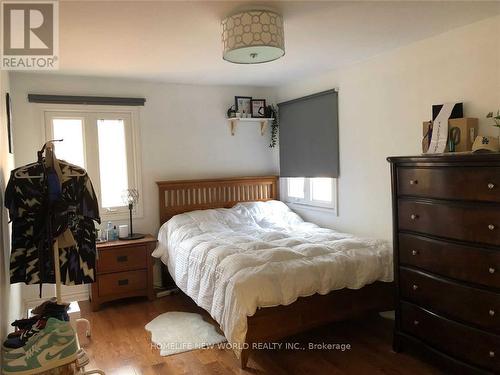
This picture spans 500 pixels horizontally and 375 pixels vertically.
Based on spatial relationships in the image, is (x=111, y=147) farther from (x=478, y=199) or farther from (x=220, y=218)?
(x=478, y=199)

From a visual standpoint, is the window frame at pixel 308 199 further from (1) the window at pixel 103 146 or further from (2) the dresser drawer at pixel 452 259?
(1) the window at pixel 103 146

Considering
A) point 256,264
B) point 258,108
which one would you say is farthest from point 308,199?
point 256,264

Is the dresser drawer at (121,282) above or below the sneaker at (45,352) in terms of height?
below

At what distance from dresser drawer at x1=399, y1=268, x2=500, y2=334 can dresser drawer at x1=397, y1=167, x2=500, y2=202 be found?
52 centimetres

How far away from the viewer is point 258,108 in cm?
488

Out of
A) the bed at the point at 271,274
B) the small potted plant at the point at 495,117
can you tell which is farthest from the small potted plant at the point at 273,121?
the small potted plant at the point at 495,117

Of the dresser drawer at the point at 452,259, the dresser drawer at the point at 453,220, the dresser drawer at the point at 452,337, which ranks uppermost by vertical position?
the dresser drawer at the point at 453,220

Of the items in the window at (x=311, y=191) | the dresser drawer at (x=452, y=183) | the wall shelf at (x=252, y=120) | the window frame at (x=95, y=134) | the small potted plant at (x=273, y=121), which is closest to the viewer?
the dresser drawer at (x=452, y=183)

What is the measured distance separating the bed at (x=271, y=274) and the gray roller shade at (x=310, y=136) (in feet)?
2.29

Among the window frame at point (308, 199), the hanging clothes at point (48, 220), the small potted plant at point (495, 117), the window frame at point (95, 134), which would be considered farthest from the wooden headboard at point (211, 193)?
the small potted plant at point (495, 117)

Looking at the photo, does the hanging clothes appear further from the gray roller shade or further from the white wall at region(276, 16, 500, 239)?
the gray roller shade

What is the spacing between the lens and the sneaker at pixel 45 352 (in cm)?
171

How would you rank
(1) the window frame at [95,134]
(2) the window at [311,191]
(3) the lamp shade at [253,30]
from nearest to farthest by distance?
→ (3) the lamp shade at [253,30]
(1) the window frame at [95,134]
(2) the window at [311,191]

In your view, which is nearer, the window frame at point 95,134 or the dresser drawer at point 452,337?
the dresser drawer at point 452,337
